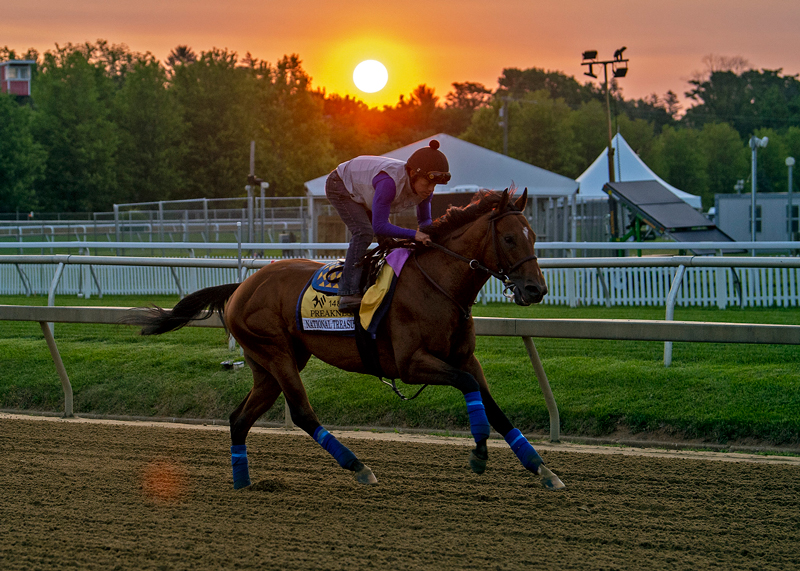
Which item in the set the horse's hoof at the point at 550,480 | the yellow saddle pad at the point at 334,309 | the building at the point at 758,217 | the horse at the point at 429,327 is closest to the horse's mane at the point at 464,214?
the horse at the point at 429,327

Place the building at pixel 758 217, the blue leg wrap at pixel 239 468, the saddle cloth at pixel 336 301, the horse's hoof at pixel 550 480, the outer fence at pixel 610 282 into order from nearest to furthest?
1. the horse's hoof at pixel 550 480
2. the saddle cloth at pixel 336 301
3. the blue leg wrap at pixel 239 468
4. the outer fence at pixel 610 282
5. the building at pixel 758 217

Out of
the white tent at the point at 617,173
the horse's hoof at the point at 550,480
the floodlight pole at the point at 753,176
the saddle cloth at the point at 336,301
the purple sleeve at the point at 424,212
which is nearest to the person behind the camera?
the horse's hoof at the point at 550,480

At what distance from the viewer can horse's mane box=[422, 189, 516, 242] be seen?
4.52m

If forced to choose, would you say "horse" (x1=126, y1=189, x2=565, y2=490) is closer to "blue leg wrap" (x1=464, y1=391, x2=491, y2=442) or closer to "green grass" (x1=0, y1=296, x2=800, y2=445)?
"blue leg wrap" (x1=464, y1=391, x2=491, y2=442)

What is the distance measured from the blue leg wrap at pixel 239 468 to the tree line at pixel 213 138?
3988 centimetres

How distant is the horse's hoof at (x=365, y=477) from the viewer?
4.68 m

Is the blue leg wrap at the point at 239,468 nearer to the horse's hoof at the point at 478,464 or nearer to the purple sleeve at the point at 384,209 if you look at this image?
the horse's hoof at the point at 478,464

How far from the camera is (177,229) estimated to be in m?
24.0

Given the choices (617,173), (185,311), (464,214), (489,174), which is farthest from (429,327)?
(617,173)

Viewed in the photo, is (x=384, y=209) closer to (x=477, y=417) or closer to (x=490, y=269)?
(x=490, y=269)

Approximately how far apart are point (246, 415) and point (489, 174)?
17.6m

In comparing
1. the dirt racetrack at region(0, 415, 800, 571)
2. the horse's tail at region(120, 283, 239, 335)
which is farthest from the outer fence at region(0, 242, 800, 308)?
A: the dirt racetrack at region(0, 415, 800, 571)

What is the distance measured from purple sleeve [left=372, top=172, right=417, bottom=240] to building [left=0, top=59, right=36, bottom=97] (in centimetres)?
8958

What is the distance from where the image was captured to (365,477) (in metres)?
4.68
